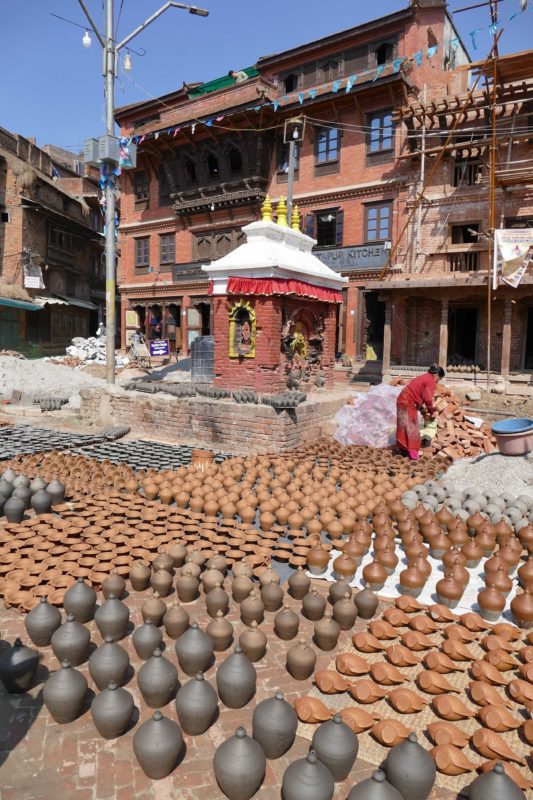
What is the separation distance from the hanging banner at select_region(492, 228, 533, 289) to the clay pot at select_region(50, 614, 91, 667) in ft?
50.6

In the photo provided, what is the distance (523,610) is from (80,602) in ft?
12.5

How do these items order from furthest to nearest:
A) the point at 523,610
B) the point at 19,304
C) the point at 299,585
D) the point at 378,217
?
the point at 19,304, the point at 378,217, the point at 299,585, the point at 523,610

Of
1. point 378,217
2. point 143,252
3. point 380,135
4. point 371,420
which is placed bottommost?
point 371,420

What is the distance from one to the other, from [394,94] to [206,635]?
68.9 ft

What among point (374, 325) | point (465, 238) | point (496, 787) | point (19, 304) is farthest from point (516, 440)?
point (19, 304)

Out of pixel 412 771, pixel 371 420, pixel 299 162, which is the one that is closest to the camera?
pixel 412 771

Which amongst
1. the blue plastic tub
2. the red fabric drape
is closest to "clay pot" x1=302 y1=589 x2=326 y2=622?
the blue plastic tub

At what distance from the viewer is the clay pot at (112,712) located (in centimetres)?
320

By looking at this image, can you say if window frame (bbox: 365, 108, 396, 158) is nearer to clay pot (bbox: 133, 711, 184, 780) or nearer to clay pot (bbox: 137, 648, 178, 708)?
clay pot (bbox: 137, 648, 178, 708)

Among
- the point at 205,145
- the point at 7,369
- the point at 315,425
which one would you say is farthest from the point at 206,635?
the point at 205,145

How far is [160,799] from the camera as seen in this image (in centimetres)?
287

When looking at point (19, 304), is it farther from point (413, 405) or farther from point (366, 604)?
point (366, 604)

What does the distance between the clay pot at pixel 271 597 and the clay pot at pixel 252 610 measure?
224 millimetres

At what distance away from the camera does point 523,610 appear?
4559 millimetres
